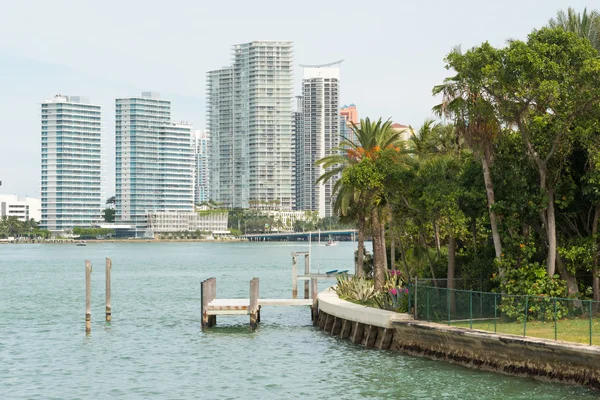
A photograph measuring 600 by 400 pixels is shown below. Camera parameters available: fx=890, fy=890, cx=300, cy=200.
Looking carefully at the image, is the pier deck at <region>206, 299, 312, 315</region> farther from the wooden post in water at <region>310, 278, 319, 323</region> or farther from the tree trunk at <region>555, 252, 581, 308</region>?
the tree trunk at <region>555, 252, 581, 308</region>

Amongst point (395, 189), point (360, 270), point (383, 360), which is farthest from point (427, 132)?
point (383, 360)

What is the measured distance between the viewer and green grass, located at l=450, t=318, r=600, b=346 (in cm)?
2633

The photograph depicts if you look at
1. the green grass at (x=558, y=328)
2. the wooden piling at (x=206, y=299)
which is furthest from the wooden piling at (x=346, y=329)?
the green grass at (x=558, y=328)

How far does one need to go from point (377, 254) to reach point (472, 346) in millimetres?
18380

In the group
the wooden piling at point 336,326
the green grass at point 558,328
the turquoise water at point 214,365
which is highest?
the green grass at point 558,328

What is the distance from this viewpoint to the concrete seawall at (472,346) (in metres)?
25.1

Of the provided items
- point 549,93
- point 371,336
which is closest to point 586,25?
point 549,93

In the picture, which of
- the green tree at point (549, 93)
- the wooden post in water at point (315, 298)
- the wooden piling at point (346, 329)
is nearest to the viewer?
the green tree at point (549, 93)

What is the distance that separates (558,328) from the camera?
2766cm

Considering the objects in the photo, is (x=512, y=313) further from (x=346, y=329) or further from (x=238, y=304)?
(x=238, y=304)

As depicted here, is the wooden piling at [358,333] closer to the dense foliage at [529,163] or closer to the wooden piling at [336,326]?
the wooden piling at [336,326]

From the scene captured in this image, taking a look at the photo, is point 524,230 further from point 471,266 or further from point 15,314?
point 15,314

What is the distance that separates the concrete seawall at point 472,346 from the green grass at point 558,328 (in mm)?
567

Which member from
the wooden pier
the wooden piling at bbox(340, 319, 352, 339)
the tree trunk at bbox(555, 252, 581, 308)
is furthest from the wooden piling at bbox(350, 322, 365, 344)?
the tree trunk at bbox(555, 252, 581, 308)
